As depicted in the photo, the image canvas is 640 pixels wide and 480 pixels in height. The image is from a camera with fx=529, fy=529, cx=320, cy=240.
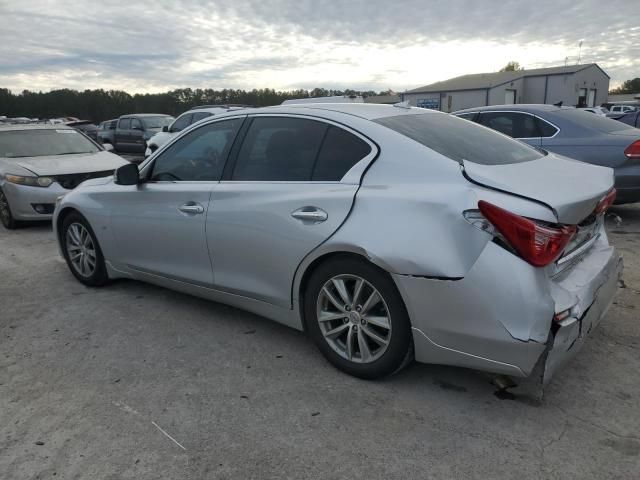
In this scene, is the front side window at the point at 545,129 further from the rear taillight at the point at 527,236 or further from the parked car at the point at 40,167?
the parked car at the point at 40,167

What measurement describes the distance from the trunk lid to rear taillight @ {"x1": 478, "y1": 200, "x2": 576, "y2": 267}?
0.13 metres

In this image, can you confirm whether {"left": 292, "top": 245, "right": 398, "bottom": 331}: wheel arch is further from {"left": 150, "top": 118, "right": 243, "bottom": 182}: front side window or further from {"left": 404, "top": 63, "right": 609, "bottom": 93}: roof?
{"left": 404, "top": 63, "right": 609, "bottom": 93}: roof

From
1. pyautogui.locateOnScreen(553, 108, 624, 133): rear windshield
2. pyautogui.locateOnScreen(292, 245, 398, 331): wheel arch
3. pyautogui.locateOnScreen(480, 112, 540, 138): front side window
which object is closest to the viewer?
pyautogui.locateOnScreen(292, 245, 398, 331): wheel arch

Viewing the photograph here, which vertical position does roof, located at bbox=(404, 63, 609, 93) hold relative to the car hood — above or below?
above

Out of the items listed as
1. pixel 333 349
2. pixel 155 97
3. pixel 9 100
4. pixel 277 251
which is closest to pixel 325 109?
Result: pixel 277 251

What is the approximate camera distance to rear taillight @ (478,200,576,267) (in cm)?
245

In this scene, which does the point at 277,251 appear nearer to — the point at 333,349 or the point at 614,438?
the point at 333,349

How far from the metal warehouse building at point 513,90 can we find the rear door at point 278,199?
40801 millimetres

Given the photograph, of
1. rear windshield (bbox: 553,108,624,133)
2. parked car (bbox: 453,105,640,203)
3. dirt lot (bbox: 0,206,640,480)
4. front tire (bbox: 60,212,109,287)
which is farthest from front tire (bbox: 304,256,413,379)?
rear windshield (bbox: 553,108,624,133)

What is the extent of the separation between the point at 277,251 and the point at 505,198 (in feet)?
4.55

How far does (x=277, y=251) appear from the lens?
327cm

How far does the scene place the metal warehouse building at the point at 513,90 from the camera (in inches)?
1693

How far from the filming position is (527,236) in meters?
2.45

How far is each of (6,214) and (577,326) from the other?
7.84m
